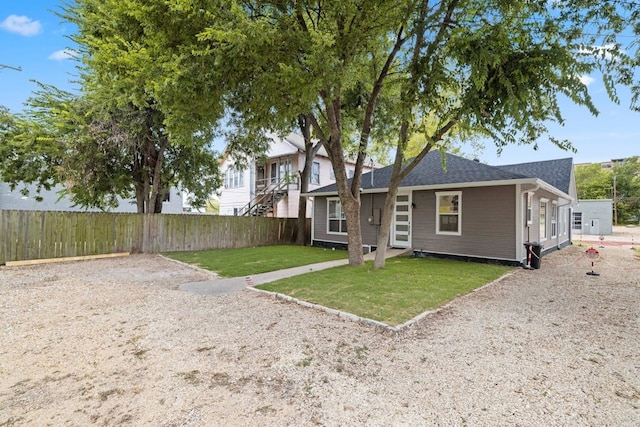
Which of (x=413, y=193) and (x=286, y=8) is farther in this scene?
(x=413, y=193)

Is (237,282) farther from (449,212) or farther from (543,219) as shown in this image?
(543,219)

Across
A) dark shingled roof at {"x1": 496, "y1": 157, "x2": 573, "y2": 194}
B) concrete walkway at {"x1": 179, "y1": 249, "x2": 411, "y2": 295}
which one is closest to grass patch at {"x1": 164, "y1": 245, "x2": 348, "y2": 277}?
concrete walkway at {"x1": 179, "y1": 249, "x2": 411, "y2": 295}

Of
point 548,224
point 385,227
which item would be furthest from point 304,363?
point 548,224

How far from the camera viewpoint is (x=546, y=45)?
5.91m

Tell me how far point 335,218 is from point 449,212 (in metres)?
5.10

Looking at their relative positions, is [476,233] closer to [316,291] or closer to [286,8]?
[316,291]

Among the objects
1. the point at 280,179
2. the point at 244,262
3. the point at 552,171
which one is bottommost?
the point at 244,262

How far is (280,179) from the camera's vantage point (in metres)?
19.9

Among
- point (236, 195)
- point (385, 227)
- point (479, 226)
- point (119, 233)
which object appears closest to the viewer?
point (385, 227)

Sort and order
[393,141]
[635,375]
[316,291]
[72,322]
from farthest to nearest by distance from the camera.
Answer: [393,141] → [316,291] → [72,322] → [635,375]

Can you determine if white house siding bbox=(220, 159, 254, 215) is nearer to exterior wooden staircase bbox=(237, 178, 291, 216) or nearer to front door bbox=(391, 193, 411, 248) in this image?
exterior wooden staircase bbox=(237, 178, 291, 216)

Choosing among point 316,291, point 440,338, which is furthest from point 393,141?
point 440,338

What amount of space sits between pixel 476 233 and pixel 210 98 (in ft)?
28.2

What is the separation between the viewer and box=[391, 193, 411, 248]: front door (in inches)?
464
